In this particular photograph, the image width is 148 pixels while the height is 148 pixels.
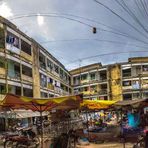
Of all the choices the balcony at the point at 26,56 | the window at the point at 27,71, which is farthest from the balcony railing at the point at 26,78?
the balcony at the point at 26,56

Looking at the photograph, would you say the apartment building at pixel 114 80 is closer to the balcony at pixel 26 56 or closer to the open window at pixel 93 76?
the open window at pixel 93 76

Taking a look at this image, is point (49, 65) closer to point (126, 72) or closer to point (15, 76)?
point (15, 76)

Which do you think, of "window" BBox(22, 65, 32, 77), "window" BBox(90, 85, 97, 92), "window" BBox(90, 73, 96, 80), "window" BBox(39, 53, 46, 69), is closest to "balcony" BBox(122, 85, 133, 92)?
"window" BBox(90, 85, 97, 92)

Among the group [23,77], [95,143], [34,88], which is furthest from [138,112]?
[34,88]

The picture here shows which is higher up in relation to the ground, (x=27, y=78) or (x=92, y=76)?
(x=92, y=76)

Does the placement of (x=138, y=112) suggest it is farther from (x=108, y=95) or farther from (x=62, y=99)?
(x=108, y=95)

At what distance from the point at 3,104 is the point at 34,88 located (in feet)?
120

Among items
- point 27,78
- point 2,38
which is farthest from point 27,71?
point 2,38

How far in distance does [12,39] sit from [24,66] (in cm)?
668

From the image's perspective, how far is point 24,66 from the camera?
153 feet

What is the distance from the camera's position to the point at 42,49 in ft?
180

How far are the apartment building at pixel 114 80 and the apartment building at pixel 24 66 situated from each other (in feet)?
43.9

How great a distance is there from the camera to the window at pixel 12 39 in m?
39.8

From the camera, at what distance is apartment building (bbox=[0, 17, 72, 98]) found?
3843cm
